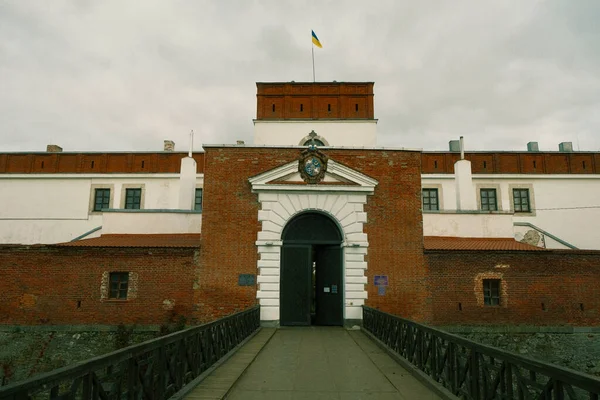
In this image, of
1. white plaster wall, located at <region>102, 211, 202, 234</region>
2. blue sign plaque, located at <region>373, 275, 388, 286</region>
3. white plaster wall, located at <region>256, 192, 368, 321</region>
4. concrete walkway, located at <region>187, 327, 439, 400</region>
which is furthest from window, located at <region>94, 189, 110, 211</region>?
concrete walkway, located at <region>187, 327, 439, 400</region>

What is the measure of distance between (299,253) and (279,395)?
29.5 ft

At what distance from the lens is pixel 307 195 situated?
15562 millimetres

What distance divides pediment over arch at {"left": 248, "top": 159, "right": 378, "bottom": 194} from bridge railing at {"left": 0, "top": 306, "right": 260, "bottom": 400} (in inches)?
262

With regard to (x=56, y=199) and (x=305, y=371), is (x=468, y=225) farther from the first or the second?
(x=56, y=199)

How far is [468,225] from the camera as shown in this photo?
19266 millimetres

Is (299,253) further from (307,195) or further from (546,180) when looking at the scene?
(546,180)

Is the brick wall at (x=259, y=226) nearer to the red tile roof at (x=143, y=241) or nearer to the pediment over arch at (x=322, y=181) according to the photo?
the pediment over arch at (x=322, y=181)

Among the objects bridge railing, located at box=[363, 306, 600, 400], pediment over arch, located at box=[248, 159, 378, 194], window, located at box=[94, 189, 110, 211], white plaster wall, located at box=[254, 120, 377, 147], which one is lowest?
bridge railing, located at box=[363, 306, 600, 400]

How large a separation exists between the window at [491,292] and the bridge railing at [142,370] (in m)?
9.27

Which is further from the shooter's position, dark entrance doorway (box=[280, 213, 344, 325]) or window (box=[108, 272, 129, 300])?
dark entrance doorway (box=[280, 213, 344, 325])

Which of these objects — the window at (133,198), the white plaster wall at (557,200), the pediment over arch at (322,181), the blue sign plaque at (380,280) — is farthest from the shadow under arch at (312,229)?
the window at (133,198)

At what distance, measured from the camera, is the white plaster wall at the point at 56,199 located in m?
28.2

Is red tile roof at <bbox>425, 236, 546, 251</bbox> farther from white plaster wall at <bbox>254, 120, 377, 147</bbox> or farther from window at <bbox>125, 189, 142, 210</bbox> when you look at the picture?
window at <bbox>125, 189, 142, 210</bbox>

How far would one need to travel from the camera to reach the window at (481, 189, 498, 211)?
91.0 feet
